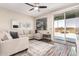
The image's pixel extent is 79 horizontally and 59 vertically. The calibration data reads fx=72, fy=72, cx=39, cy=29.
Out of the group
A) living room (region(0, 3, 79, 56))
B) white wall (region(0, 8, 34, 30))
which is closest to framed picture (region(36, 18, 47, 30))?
living room (region(0, 3, 79, 56))

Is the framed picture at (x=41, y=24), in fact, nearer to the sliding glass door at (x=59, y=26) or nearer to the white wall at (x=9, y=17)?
the white wall at (x=9, y=17)

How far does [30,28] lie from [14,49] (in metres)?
0.81

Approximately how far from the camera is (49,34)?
2025 millimetres

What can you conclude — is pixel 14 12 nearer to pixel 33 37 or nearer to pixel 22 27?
pixel 22 27

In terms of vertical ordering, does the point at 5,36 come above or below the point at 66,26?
below

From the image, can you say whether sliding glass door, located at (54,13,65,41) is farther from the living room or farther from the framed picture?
the framed picture

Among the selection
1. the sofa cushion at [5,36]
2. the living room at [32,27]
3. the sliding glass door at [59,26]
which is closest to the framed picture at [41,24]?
the living room at [32,27]

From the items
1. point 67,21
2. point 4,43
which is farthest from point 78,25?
point 4,43

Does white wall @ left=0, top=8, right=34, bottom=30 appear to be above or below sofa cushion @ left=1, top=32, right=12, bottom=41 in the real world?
above

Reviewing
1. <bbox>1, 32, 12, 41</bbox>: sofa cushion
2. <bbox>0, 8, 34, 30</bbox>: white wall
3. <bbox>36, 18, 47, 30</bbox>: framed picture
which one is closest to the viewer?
<bbox>0, 8, 34, 30</bbox>: white wall

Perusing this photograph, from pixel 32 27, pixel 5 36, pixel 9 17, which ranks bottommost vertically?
pixel 5 36

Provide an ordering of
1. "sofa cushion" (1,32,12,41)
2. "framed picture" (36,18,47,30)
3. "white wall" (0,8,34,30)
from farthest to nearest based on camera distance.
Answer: "sofa cushion" (1,32,12,41), "framed picture" (36,18,47,30), "white wall" (0,8,34,30)

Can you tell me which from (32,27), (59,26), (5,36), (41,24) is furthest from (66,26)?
(5,36)

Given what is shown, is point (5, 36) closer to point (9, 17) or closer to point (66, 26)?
point (9, 17)
